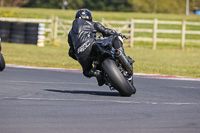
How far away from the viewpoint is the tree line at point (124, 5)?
9169 centimetres

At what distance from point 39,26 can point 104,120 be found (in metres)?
24.6

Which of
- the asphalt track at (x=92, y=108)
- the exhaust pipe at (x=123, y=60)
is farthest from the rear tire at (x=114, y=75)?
the asphalt track at (x=92, y=108)

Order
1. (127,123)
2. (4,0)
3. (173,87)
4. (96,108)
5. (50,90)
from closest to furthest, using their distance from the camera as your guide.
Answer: (127,123) → (96,108) → (50,90) → (173,87) → (4,0)

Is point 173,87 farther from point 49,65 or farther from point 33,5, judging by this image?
point 33,5

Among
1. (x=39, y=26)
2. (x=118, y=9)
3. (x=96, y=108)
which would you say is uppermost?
(x=96, y=108)

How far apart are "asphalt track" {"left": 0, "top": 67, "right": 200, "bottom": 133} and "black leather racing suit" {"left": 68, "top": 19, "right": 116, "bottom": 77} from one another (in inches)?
27.7

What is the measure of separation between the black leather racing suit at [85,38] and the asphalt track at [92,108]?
70 cm

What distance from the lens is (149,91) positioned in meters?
10.9

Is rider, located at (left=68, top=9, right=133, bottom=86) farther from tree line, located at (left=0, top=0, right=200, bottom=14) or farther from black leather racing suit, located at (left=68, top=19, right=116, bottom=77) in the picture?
tree line, located at (left=0, top=0, right=200, bottom=14)

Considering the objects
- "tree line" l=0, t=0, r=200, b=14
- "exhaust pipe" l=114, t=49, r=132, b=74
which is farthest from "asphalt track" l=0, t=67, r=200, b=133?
"tree line" l=0, t=0, r=200, b=14

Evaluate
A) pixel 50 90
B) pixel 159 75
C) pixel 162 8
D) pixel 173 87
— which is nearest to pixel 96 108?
pixel 50 90

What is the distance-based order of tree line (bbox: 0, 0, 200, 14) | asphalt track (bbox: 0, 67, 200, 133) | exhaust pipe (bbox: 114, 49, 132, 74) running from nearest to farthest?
asphalt track (bbox: 0, 67, 200, 133) < exhaust pipe (bbox: 114, 49, 132, 74) < tree line (bbox: 0, 0, 200, 14)

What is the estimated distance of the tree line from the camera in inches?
3610

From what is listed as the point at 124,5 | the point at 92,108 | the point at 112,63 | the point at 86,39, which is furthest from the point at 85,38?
the point at 124,5
